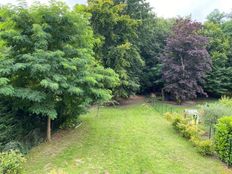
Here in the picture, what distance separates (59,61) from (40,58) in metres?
0.77

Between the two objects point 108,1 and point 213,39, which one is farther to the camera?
point 213,39

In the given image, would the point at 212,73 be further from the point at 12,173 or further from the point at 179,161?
the point at 12,173

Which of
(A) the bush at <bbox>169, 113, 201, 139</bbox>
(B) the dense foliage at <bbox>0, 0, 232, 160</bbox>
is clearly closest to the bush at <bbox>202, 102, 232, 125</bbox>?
(B) the dense foliage at <bbox>0, 0, 232, 160</bbox>

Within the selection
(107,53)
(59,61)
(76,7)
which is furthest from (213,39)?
(59,61)

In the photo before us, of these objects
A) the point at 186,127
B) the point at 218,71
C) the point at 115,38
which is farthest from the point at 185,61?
the point at 186,127

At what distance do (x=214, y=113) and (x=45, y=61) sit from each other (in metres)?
8.40


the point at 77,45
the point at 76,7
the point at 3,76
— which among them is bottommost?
the point at 3,76

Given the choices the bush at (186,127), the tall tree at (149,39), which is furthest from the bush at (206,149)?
the tall tree at (149,39)

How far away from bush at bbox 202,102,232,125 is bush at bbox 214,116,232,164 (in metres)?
2.76

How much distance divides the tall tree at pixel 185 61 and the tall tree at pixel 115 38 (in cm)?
359

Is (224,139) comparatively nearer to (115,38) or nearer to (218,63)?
(115,38)

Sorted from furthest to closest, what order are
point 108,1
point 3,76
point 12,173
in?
1. point 108,1
2. point 3,76
3. point 12,173

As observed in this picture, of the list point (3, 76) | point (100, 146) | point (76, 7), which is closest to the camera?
point (3, 76)

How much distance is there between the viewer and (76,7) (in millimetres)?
11562
